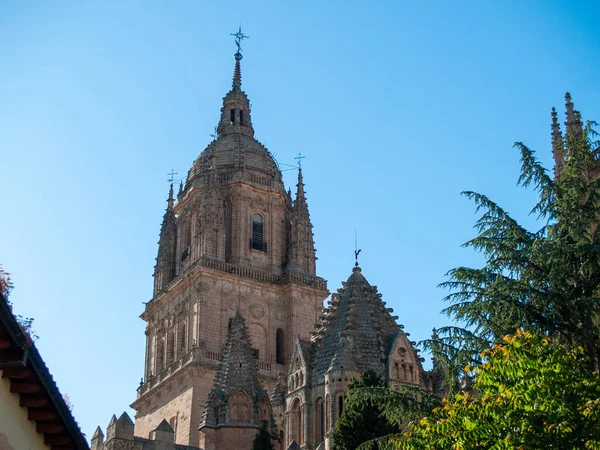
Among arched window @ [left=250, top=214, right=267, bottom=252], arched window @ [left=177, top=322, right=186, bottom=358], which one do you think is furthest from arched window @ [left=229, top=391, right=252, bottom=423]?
arched window @ [left=250, top=214, right=267, bottom=252]

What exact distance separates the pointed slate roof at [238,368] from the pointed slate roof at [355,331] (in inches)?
138

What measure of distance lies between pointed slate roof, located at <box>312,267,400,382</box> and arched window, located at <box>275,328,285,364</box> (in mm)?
22965

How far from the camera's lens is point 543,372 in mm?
20703

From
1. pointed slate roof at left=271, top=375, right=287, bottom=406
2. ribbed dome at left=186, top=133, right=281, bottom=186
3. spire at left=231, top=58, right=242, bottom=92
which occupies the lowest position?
pointed slate roof at left=271, top=375, right=287, bottom=406

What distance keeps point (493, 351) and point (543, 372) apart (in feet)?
5.05

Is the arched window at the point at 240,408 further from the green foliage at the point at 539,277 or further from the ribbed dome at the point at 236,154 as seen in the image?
the ribbed dome at the point at 236,154

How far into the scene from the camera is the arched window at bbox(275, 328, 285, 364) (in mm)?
65938

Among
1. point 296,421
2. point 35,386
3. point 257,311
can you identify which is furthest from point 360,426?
point 257,311

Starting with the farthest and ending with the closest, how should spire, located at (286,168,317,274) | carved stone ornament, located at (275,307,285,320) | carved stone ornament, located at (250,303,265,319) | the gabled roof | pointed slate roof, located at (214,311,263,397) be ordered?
spire, located at (286,168,317,274), carved stone ornament, located at (275,307,285,320), carved stone ornament, located at (250,303,265,319), pointed slate roof, located at (214,311,263,397), the gabled roof

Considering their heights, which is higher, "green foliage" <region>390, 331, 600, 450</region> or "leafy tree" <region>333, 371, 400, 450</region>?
"leafy tree" <region>333, 371, 400, 450</region>

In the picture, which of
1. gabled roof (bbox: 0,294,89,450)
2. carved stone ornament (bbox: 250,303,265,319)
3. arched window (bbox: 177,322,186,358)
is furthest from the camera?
carved stone ornament (bbox: 250,303,265,319)

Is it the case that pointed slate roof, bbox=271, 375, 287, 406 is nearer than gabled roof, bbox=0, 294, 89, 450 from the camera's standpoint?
No

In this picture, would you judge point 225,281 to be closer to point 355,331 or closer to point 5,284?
point 355,331

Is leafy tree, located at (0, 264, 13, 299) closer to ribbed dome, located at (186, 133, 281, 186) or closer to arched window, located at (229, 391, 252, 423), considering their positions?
arched window, located at (229, 391, 252, 423)
